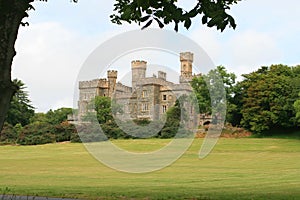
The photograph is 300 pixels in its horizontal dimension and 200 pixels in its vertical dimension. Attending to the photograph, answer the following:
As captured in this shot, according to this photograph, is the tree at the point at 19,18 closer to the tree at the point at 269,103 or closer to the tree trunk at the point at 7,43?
the tree trunk at the point at 7,43

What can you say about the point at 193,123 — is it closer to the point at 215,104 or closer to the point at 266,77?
the point at 215,104

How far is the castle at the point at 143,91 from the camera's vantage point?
6600 centimetres

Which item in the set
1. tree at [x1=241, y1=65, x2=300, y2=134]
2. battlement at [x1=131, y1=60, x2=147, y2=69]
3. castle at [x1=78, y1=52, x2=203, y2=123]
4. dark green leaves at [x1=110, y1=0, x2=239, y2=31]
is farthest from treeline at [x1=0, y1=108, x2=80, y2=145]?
dark green leaves at [x1=110, y1=0, x2=239, y2=31]

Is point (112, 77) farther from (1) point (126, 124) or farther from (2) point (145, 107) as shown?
(1) point (126, 124)

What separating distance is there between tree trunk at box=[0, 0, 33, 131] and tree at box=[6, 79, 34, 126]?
67.4 m

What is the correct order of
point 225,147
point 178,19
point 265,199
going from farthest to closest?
point 225,147 < point 265,199 < point 178,19

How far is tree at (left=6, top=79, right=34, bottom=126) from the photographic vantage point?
245 ft

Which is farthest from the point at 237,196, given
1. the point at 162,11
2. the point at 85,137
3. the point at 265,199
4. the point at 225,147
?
the point at 85,137

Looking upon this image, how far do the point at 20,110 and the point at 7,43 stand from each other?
7521 cm

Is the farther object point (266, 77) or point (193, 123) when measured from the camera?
point (266, 77)

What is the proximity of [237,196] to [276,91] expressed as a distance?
54.9 meters

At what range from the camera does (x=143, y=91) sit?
80.8m

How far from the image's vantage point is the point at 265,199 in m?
12.3

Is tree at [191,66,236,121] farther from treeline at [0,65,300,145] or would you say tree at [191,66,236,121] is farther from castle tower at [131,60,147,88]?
castle tower at [131,60,147,88]
